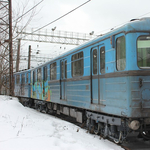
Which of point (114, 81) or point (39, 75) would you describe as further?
point (39, 75)

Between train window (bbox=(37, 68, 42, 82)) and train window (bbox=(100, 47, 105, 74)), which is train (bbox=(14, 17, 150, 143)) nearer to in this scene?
train window (bbox=(100, 47, 105, 74))

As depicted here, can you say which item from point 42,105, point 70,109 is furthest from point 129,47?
point 42,105

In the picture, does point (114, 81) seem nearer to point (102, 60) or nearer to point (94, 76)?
point (102, 60)

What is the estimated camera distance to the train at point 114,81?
5.18 m

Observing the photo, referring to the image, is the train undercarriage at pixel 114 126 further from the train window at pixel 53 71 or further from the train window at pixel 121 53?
the train window at pixel 53 71

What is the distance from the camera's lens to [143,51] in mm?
5375

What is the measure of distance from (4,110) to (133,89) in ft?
24.9

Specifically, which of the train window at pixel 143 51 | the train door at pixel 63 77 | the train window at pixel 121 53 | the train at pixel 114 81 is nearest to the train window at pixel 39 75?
the train door at pixel 63 77

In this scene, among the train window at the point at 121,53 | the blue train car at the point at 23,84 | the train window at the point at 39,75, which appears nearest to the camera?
the train window at the point at 121,53

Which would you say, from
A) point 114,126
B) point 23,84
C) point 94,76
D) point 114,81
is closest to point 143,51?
point 114,81

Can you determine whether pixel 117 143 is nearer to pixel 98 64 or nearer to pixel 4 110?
pixel 98 64

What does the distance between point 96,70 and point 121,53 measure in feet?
4.71

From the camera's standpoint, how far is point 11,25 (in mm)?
15805

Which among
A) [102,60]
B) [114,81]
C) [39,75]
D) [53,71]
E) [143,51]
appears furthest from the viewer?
[39,75]
